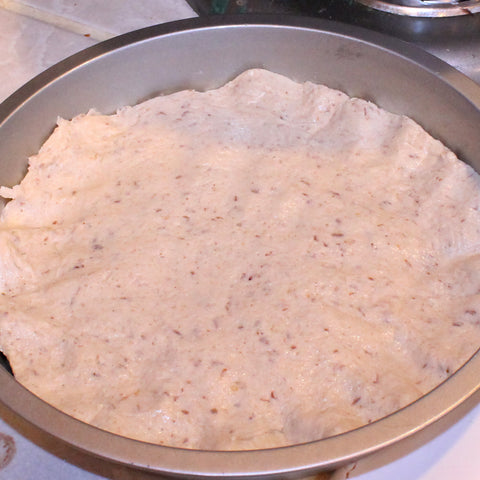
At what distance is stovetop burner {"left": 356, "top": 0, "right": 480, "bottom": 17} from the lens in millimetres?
1318

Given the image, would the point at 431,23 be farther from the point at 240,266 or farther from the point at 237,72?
the point at 240,266

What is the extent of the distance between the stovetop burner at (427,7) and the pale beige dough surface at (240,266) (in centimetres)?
22

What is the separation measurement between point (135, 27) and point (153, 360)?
0.86 m

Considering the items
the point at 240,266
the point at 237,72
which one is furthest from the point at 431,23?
the point at 240,266

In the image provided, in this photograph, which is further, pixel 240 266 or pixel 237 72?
pixel 237 72

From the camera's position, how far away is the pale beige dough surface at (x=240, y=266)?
0.94 meters

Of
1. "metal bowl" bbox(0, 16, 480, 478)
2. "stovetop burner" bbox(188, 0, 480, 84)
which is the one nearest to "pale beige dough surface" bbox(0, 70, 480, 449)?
"metal bowl" bbox(0, 16, 480, 478)

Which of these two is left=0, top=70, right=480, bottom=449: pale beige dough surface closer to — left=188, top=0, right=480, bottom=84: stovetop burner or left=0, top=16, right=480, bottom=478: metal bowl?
left=0, top=16, right=480, bottom=478: metal bowl

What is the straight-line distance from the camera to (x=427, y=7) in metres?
1.33

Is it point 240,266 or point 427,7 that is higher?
point 427,7

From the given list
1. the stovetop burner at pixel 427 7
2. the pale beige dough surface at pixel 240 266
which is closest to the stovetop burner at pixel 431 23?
the stovetop burner at pixel 427 7

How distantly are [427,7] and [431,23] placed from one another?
34mm

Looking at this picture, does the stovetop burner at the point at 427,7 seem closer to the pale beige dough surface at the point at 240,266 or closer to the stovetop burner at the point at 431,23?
the stovetop burner at the point at 431,23

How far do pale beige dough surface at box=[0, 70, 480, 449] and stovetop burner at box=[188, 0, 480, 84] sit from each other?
179mm
